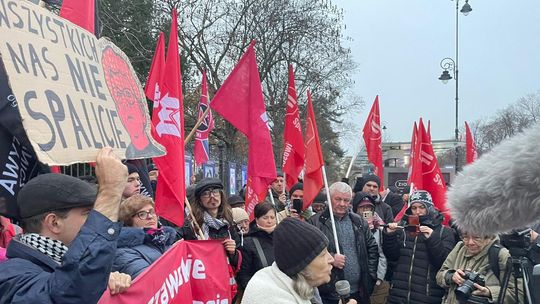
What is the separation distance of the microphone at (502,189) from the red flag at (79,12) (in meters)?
3.28

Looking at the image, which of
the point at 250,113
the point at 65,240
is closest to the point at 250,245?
the point at 250,113

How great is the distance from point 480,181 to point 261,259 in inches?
156

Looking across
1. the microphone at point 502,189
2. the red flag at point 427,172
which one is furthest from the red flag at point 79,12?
the red flag at point 427,172

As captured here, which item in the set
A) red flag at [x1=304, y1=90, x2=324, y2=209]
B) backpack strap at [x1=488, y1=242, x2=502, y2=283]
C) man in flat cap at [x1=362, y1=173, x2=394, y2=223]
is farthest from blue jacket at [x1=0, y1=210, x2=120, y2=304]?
man in flat cap at [x1=362, y1=173, x2=394, y2=223]

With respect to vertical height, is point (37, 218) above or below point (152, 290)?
above

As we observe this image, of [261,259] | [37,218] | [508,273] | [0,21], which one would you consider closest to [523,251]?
[508,273]

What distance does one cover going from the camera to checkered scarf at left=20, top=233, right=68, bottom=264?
2.18m

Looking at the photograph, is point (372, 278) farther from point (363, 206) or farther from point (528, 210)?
point (528, 210)

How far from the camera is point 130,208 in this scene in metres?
3.66

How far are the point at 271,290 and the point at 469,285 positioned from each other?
7.60ft

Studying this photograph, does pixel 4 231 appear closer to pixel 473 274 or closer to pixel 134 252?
pixel 134 252

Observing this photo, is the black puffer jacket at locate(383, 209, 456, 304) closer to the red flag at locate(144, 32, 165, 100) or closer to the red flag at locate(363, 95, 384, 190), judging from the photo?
the red flag at locate(144, 32, 165, 100)

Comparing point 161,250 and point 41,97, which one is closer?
point 41,97

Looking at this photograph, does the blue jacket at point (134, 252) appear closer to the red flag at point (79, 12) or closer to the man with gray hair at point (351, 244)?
the red flag at point (79, 12)
